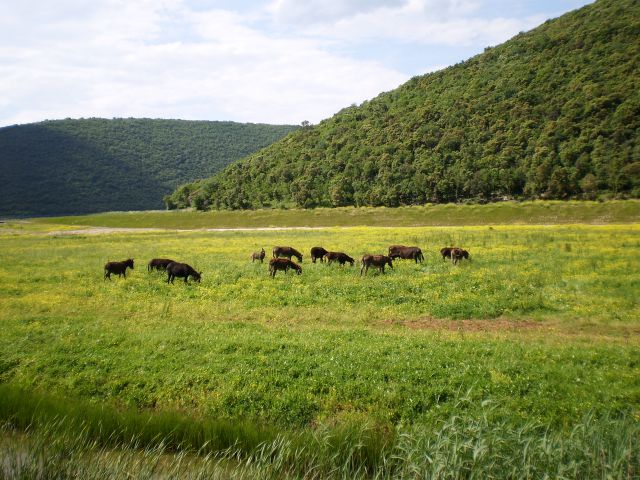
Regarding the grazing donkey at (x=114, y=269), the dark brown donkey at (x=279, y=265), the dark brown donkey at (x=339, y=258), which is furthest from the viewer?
the dark brown donkey at (x=339, y=258)

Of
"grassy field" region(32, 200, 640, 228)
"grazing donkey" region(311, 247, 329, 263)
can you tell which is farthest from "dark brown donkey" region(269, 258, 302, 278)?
"grassy field" region(32, 200, 640, 228)

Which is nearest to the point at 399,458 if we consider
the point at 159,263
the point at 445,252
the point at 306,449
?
the point at 306,449

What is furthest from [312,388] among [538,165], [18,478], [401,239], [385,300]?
[538,165]

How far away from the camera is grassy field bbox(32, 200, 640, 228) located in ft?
190

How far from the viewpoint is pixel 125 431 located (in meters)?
8.37

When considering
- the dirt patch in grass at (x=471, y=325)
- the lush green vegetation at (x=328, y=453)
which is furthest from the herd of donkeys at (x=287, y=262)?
the lush green vegetation at (x=328, y=453)

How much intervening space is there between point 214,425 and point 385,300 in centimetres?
964

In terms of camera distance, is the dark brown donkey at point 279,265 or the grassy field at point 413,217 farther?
the grassy field at point 413,217

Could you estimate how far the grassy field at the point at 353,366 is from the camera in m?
7.47

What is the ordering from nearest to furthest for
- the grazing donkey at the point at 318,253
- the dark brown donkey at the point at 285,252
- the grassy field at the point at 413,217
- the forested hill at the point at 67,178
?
the grazing donkey at the point at 318,253, the dark brown donkey at the point at 285,252, the grassy field at the point at 413,217, the forested hill at the point at 67,178

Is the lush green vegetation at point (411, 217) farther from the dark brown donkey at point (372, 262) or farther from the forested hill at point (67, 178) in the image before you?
the forested hill at point (67, 178)

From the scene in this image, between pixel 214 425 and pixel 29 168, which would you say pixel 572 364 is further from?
pixel 29 168

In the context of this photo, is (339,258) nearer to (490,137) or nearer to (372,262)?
(372,262)

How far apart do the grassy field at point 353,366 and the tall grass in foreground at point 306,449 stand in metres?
0.06
